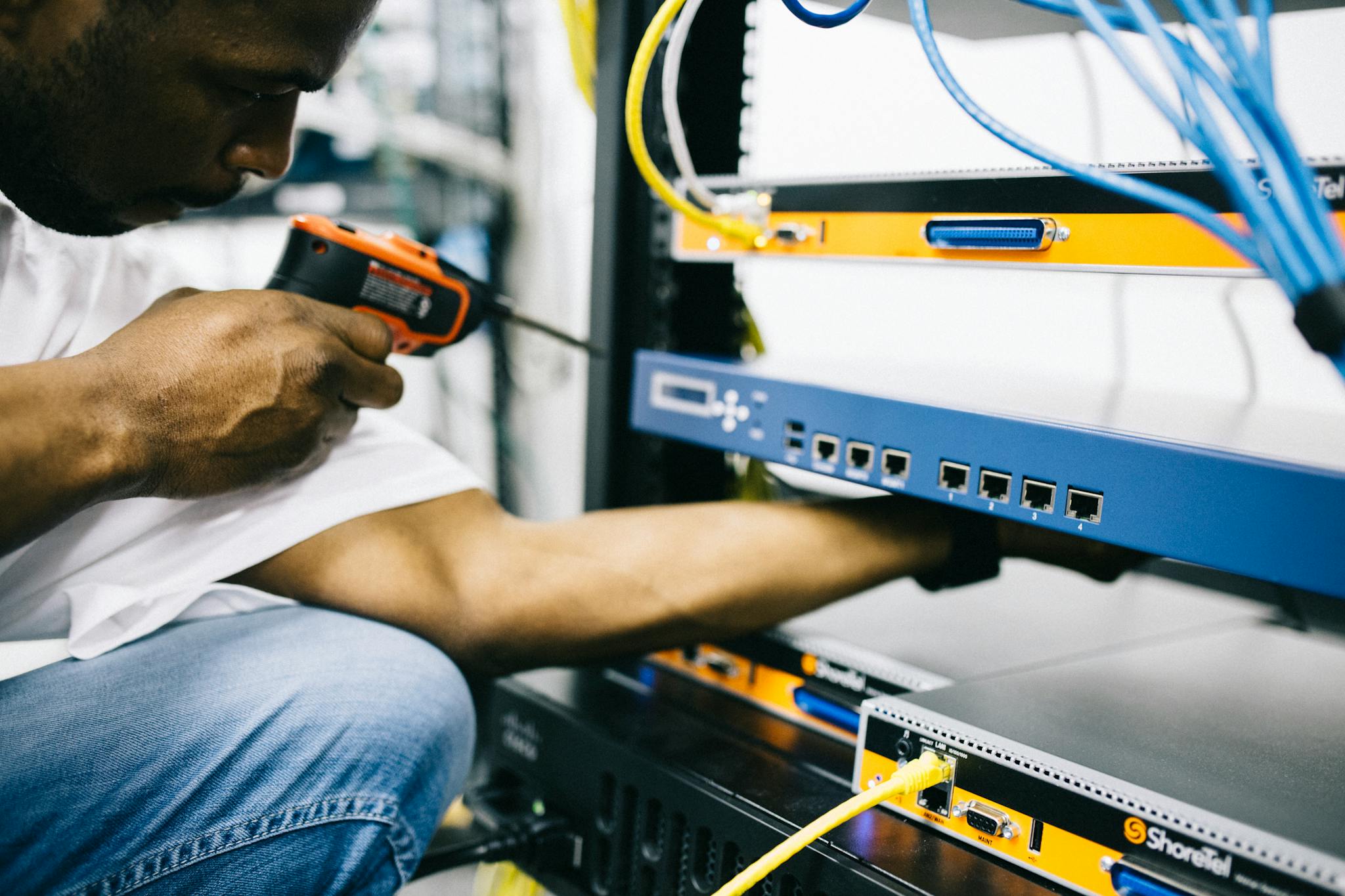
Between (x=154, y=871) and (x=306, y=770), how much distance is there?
0.30 feet

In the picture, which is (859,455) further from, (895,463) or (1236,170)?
(1236,170)

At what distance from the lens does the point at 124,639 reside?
573 mm

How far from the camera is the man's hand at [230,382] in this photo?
1.64ft

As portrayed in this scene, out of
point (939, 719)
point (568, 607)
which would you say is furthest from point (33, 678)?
point (939, 719)

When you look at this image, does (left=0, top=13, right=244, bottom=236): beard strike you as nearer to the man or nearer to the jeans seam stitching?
the man

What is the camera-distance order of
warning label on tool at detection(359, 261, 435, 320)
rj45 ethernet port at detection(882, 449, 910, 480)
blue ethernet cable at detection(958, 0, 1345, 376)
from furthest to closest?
warning label on tool at detection(359, 261, 435, 320), rj45 ethernet port at detection(882, 449, 910, 480), blue ethernet cable at detection(958, 0, 1345, 376)

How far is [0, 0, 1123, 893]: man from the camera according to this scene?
502 mm

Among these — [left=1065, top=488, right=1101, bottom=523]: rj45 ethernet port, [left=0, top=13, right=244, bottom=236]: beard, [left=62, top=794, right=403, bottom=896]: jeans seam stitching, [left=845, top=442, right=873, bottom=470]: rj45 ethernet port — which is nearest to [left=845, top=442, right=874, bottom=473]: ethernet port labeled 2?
[left=845, top=442, right=873, bottom=470]: rj45 ethernet port

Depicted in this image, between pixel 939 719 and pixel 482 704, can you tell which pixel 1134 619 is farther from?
pixel 482 704

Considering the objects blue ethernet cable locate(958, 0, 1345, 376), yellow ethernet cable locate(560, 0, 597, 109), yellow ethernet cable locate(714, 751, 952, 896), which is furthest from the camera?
yellow ethernet cable locate(560, 0, 597, 109)

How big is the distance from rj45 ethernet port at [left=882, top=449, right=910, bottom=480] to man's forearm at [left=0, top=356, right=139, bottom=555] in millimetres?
418

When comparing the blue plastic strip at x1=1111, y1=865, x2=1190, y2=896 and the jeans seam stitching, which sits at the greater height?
the blue plastic strip at x1=1111, y1=865, x2=1190, y2=896

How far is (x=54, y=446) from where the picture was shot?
0.45 m

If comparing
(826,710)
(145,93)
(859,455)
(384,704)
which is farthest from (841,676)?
(145,93)
